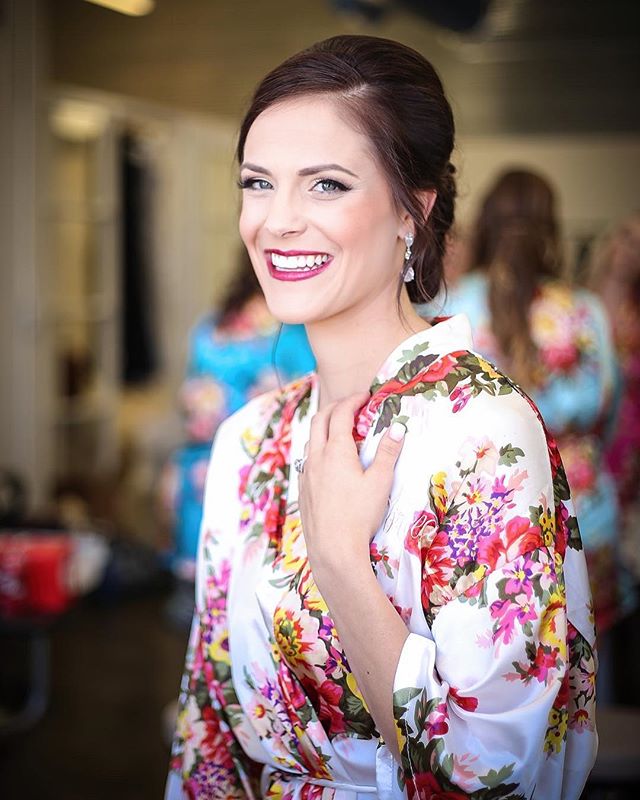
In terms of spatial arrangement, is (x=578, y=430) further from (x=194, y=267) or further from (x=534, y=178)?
(x=194, y=267)

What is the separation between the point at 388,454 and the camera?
1.14m

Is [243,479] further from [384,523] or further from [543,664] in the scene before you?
[543,664]

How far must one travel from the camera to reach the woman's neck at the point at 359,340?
126cm

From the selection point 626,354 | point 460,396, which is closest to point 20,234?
point 626,354

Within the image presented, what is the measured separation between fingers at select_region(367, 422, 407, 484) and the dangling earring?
0.20 m

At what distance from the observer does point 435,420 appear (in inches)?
44.7

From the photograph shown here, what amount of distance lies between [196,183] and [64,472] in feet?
5.73

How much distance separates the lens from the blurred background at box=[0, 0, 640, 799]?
3.49 meters

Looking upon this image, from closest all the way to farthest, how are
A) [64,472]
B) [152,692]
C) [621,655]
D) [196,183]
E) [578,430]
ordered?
1. [578,430]
2. [152,692]
3. [621,655]
4. [64,472]
5. [196,183]

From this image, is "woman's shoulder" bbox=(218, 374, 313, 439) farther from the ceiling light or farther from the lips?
the ceiling light

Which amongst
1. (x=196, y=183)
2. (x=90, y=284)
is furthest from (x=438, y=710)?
(x=196, y=183)

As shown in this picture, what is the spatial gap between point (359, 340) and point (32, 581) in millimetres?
2160

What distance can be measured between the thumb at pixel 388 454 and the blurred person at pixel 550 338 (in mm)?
1463

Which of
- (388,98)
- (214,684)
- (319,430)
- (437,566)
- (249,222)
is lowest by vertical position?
(214,684)
